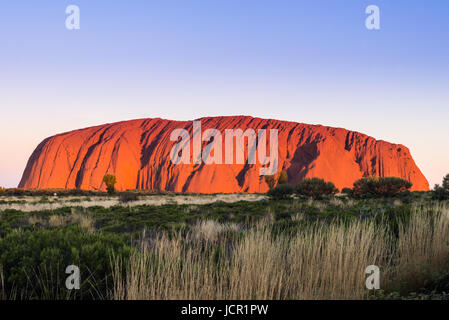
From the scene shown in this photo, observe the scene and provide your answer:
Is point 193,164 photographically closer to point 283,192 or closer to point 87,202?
point 87,202

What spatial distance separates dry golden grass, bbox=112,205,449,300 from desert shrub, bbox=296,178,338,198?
19855 mm

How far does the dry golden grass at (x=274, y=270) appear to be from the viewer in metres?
3.43

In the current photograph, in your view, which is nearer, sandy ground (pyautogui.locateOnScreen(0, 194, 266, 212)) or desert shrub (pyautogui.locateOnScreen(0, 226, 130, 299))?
desert shrub (pyautogui.locateOnScreen(0, 226, 130, 299))

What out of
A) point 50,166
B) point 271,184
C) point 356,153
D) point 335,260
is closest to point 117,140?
point 50,166

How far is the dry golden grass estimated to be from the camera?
135 inches

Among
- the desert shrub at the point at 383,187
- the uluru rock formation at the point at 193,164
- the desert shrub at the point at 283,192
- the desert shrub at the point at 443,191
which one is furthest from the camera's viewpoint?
the uluru rock formation at the point at 193,164

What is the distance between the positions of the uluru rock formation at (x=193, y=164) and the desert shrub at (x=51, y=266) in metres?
71.2

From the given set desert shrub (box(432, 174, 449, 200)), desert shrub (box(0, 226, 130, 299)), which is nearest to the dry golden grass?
desert shrub (box(0, 226, 130, 299))

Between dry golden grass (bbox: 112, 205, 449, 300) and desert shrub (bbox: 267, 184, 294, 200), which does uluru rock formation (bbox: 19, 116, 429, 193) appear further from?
dry golden grass (bbox: 112, 205, 449, 300)

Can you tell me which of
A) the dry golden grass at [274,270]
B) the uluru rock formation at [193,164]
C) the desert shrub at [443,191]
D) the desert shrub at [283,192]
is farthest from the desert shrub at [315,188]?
the uluru rock formation at [193,164]

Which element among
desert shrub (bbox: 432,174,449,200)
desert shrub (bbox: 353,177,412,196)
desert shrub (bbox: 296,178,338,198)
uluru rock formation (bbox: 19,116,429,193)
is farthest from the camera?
uluru rock formation (bbox: 19,116,429,193)

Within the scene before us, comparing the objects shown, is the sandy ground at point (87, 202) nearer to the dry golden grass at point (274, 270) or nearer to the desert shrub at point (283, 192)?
the desert shrub at point (283, 192)

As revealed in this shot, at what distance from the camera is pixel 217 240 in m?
7.80
